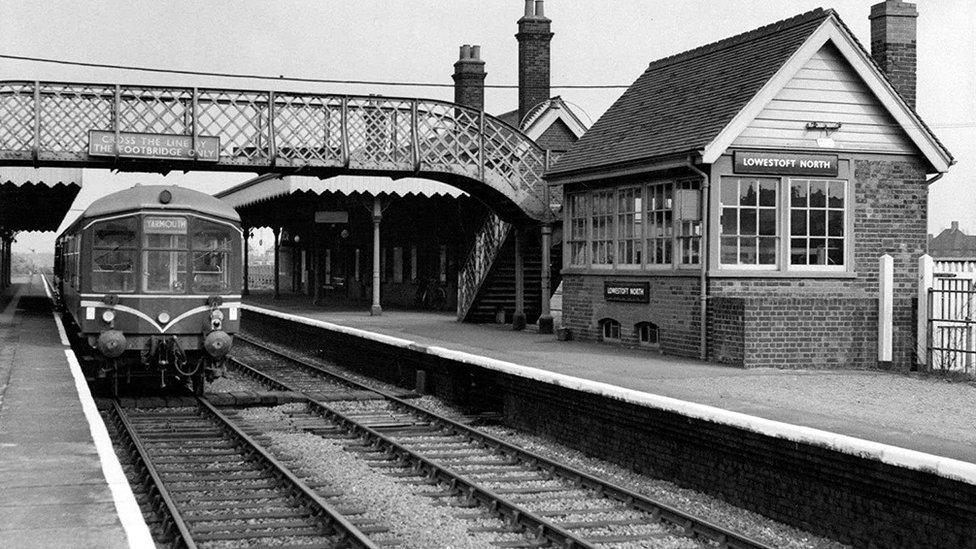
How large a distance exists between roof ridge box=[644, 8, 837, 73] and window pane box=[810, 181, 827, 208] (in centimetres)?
228

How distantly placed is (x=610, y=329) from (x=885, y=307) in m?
4.86

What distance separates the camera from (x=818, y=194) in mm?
15672

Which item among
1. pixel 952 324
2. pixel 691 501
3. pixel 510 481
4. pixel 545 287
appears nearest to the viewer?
pixel 691 501

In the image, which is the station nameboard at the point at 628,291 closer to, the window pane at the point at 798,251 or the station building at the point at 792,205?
the station building at the point at 792,205

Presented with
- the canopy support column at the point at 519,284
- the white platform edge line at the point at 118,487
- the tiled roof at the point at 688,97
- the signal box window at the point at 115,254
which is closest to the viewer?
the white platform edge line at the point at 118,487

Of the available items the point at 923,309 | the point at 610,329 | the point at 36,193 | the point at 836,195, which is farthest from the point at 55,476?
the point at 36,193

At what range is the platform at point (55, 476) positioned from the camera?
638cm

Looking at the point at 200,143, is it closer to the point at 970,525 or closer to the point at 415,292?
the point at 415,292

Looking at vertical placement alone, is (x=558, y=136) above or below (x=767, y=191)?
above

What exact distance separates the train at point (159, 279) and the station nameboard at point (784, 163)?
6825 millimetres

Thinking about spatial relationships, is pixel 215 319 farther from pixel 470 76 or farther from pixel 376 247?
pixel 470 76

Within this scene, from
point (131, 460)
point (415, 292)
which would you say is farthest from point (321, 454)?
point (415, 292)

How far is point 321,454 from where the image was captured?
38.3 feet

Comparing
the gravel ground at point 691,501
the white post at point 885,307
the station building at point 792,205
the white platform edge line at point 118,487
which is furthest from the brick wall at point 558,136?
the white platform edge line at point 118,487
